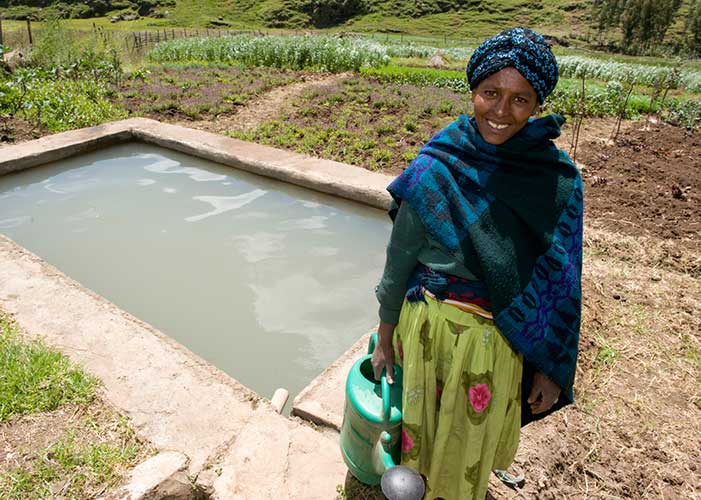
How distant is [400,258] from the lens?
1342 mm

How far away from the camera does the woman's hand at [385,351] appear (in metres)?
1.47

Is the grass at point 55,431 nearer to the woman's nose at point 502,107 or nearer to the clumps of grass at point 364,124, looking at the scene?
the woman's nose at point 502,107

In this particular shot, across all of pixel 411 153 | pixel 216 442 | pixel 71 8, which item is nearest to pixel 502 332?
pixel 216 442

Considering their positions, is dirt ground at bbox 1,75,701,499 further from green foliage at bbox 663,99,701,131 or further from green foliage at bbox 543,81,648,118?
green foliage at bbox 543,81,648,118

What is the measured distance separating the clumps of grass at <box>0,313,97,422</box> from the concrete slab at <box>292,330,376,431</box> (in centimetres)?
93

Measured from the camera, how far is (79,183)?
5.12 metres

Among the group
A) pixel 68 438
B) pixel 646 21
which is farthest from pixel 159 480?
pixel 646 21

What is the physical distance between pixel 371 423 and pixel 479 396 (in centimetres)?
32

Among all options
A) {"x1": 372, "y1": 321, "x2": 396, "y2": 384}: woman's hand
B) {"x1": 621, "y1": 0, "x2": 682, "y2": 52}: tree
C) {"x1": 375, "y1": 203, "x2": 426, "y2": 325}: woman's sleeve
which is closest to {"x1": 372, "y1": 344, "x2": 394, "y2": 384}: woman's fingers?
{"x1": 372, "y1": 321, "x2": 396, "y2": 384}: woman's hand

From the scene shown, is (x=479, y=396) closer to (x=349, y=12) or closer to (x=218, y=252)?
(x=218, y=252)

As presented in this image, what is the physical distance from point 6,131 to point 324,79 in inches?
222

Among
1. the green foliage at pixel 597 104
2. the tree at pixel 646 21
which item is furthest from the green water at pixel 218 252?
the tree at pixel 646 21

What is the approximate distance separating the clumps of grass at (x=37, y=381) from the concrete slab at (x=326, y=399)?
93 cm

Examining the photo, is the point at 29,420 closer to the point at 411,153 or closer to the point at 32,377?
the point at 32,377
